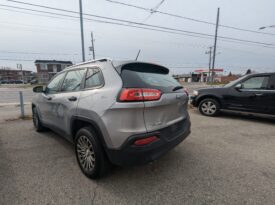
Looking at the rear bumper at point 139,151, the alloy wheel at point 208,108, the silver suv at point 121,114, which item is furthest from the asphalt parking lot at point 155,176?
the alloy wheel at point 208,108

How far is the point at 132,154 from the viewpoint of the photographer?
187cm

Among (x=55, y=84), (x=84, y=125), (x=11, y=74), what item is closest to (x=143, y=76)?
(x=84, y=125)

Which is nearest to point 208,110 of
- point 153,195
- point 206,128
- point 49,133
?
point 206,128

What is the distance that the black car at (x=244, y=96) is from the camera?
15.5ft

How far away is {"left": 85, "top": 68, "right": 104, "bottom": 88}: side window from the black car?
4.75m

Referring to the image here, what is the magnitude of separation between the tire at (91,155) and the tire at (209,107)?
4.78 m

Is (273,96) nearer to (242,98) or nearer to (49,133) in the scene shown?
(242,98)

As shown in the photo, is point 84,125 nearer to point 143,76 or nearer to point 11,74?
point 143,76

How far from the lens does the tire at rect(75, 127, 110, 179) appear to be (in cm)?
209

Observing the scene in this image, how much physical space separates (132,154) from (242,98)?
4748 millimetres

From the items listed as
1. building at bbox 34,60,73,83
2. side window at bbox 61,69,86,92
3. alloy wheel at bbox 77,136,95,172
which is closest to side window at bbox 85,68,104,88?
side window at bbox 61,69,86,92

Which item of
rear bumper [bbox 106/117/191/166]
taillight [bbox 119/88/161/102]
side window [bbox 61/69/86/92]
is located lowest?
rear bumper [bbox 106/117/191/166]

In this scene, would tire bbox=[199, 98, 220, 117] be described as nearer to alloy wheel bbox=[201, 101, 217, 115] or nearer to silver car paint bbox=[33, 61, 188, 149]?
alloy wheel bbox=[201, 101, 217, 115]

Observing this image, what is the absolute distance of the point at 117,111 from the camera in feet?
6.06
